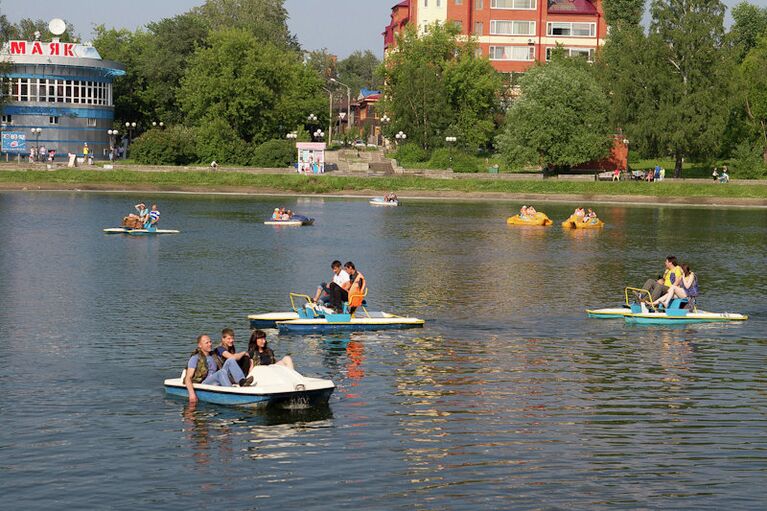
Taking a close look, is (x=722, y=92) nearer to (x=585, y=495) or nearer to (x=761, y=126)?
(x=761, y=126)

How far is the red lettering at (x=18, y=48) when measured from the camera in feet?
412

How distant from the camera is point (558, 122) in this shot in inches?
4500

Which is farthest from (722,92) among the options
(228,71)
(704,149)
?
(228,71)

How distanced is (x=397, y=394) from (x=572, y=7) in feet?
456

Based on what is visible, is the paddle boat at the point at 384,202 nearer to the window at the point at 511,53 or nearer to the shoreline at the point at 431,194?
the shoreline at the point at 431,194

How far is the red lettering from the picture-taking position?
125m

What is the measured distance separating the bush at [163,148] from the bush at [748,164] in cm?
5763

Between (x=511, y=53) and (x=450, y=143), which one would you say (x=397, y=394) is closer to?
(x=450, y=143)

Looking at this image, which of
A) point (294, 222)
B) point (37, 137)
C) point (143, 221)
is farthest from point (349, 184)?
point (143, 221)

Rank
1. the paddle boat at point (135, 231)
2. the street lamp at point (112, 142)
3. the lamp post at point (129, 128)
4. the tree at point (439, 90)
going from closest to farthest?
the paddle boat at point (135, 231) < the street lamp at point (112, 142) < the tree at point (439, 90) < the lamp post at point (129, 128)

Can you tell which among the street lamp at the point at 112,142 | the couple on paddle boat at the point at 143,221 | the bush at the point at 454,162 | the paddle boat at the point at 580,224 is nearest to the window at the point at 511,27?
the bush at the point at 454,162

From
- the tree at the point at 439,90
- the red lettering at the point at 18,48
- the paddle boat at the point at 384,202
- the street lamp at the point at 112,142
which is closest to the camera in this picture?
the paddle boat at the point at 384,202

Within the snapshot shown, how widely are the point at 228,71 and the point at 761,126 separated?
57.2 m

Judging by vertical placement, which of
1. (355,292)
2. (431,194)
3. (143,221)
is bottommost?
(355,292)
